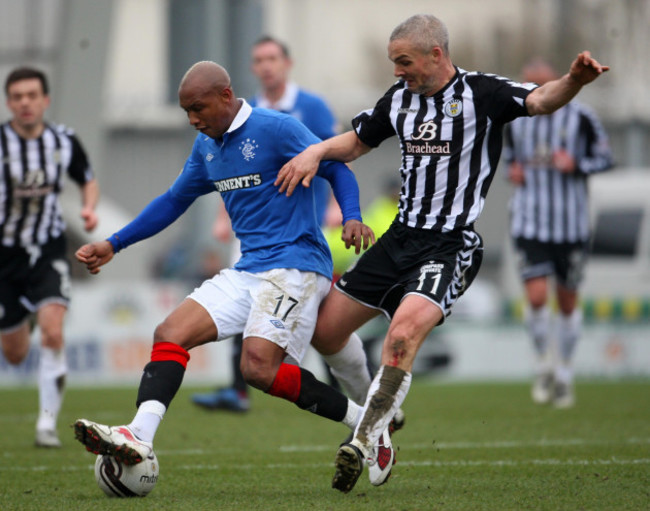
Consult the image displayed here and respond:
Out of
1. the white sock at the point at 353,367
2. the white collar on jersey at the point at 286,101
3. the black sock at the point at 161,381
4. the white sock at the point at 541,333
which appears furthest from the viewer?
the white sock at the point at 541,333

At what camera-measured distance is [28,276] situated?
766 centimetres

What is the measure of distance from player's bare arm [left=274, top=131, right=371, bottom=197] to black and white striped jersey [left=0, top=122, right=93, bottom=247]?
2470 mm

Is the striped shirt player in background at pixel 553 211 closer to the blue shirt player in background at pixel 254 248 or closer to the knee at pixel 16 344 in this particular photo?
the knee at pixel 16 344

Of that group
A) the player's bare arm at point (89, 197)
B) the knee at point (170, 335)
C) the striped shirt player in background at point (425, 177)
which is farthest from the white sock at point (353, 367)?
the player's bare arm at point (89, 197)

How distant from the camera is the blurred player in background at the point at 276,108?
872 centimetres

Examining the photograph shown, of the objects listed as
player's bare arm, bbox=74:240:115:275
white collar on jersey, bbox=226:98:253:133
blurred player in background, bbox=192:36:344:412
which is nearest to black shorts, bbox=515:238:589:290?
blurred player in background, bbox=192:36:344:412

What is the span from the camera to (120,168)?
32.2 metres

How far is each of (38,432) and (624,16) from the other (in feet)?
71.0

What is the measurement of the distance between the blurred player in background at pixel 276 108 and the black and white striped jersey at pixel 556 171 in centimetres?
210

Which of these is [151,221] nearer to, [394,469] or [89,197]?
[394,469]

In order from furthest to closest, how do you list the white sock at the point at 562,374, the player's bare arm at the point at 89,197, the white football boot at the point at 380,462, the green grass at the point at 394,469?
the white sock at the point at 562,374 → the player's bare arm at the point at 89,197 → the white football boot at the point at 380,462 → the green grass at the point at 394,469

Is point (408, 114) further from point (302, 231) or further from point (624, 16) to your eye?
point (624, 16)

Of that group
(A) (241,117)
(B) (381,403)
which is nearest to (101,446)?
(B) (381,403)

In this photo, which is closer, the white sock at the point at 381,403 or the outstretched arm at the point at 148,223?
the white sock at the point at 381,403
